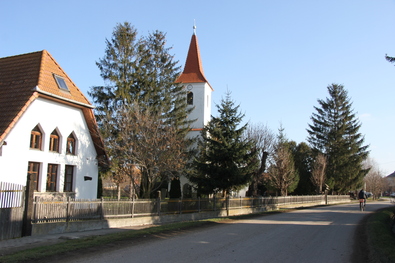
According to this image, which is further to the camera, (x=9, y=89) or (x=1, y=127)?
(x=9, y=89)

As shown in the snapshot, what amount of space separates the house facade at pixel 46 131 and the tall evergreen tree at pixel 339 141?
131 feet

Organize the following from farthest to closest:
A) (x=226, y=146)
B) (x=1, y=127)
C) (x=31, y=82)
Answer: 1. (x=226, y=146)
2. (x=31, y=82)
3. (x=1, y=127)

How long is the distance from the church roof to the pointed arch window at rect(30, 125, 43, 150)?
2712 cm

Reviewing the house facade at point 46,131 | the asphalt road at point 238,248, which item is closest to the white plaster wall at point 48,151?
the house facade at point 46,131

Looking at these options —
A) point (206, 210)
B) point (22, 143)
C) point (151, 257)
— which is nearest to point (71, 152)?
point (22, 143)

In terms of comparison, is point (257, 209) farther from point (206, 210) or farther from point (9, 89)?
point (9, 89)

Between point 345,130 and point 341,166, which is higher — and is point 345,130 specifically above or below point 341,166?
above

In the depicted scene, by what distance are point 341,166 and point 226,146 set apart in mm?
32625

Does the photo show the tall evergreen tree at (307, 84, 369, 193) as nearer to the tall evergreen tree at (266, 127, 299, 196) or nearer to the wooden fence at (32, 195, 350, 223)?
the tall evergreen tree at (266, 127, 299, 196)

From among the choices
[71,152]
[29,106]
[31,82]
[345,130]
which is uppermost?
[345,130]

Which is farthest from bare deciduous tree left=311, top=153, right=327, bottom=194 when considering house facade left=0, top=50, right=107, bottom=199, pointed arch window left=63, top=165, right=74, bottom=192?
pointed arch window left=63, top=165, right=74, bottom=192

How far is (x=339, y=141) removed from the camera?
54.4 metres

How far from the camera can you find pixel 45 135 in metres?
19.9

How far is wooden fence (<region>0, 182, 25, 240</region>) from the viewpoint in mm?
11711
